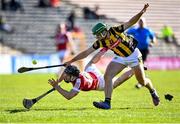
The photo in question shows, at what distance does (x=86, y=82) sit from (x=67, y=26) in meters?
25.8

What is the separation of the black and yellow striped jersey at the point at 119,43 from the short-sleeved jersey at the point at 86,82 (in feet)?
2.28

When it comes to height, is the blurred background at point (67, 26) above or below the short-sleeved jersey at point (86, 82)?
above

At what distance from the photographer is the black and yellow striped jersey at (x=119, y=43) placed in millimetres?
14391

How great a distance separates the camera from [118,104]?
1597 centimetres

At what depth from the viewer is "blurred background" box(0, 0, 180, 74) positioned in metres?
38.2

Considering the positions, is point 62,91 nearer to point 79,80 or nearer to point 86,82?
point 79,80

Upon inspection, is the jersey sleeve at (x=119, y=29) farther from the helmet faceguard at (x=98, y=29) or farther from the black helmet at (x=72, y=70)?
the black helmet at (x=72, y=70)

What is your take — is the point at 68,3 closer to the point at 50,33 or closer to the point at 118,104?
the point at 50,33

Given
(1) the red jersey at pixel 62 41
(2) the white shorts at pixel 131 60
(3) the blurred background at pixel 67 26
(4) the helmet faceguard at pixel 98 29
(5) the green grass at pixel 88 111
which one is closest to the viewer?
(5) the green grass at pixel 88 111

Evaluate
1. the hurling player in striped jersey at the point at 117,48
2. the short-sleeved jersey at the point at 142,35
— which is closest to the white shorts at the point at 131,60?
the hurling player in striped jersey at the point at 117,48

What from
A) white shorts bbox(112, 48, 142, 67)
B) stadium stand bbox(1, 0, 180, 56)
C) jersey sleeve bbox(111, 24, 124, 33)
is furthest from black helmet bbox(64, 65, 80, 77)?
stadium stand bbox(1, 0, 180, 56)

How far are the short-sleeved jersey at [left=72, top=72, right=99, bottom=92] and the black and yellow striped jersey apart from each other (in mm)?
696

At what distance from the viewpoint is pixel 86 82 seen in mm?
14945

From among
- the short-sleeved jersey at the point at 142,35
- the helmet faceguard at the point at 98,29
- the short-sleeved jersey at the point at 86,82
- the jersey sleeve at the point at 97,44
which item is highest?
the short-sleeved jersey at the point at 142,35
